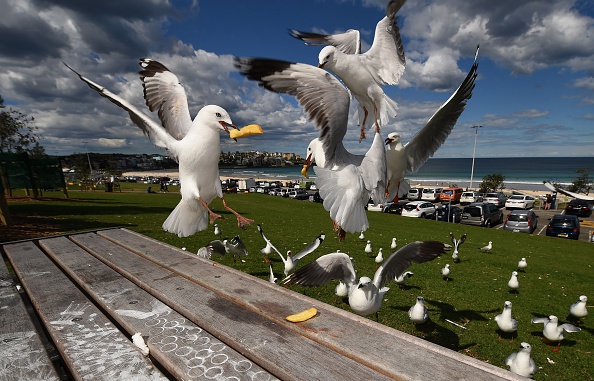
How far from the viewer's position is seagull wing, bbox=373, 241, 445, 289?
2957 mm

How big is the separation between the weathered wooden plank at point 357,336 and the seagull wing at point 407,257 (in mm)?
1376

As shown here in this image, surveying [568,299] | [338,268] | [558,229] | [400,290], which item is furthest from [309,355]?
[558,229]

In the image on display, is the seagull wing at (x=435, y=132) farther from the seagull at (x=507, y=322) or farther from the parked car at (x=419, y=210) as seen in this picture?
the parked car at (x=419, y=210)

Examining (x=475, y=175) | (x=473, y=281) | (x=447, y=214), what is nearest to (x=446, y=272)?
(x=473, y=281)

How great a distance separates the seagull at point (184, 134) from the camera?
264 centimetres

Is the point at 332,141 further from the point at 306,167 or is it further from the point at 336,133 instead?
the point at 306,167

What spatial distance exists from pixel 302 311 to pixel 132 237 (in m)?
2.99

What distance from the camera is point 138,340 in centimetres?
149

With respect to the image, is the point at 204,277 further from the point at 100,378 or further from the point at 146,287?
the point at 100,378

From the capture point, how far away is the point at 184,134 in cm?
301

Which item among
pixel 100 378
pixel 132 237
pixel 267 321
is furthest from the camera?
pixel 132 237

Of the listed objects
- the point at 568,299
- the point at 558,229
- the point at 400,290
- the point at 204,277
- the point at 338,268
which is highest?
the point at 204,277

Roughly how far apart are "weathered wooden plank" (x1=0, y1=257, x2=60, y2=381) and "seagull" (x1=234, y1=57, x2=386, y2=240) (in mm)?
1728

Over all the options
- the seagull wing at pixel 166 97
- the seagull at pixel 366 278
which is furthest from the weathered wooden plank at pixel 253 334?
the seagull wing at pixel 166 97
